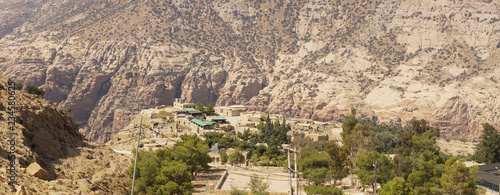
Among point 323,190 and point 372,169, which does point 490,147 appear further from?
point 323,190

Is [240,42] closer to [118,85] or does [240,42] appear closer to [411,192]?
[118,85]

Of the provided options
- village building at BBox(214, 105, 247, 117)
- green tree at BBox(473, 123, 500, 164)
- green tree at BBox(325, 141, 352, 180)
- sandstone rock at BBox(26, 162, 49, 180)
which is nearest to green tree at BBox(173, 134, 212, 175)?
green tree at BBox(325, 141, 352, 180)

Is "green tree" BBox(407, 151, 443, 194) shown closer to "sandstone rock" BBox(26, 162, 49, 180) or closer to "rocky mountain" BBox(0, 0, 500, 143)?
"sandstone rock" BBox(26, 162, 49, 180)

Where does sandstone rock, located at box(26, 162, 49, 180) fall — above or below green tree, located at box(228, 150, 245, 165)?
above

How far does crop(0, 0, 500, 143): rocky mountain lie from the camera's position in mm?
128750

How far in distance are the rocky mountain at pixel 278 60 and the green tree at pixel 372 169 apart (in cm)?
8327

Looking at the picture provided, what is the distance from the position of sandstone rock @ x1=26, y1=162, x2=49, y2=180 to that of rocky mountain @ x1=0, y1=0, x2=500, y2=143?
11368 cm

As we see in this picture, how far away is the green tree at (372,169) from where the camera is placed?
4138 centimetres

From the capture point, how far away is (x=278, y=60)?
175000 millimetres

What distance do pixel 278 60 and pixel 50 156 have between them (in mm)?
150920

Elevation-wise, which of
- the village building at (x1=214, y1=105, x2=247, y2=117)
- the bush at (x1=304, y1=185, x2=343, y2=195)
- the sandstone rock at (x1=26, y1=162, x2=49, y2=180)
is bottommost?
the bush at (x1=304, y1=185, x2=343, y2=195)

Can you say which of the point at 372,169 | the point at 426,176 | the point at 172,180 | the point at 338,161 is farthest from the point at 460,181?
the point at 172,180

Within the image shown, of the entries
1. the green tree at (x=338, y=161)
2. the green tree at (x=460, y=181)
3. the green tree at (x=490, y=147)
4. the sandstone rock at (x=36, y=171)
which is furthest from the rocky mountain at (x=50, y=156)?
the green tree at (x=490, y=147)

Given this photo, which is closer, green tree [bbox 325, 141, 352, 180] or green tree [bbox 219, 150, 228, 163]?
green tree [bbox 325, 141, 352, 180]
